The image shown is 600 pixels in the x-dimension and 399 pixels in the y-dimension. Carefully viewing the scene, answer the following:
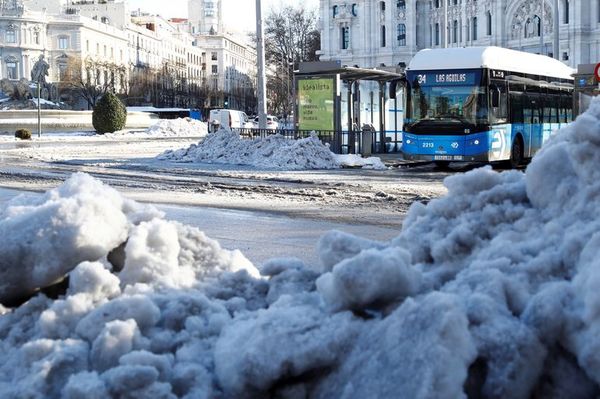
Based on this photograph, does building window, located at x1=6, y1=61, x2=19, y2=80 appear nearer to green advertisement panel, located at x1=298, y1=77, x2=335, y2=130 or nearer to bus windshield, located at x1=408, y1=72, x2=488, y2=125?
green advertisement panel, located at x1=298, y1=77, x2=335, y2=130

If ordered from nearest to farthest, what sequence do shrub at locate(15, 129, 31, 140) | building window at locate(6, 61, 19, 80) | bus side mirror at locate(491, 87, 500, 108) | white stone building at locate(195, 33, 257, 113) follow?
bus side mirror at locate(491, 87, 500, 108) < shrub at locate(15, 129, 31, 140) < building window at locate(6, 61, 19, 80) < white stone building at locate(195, 33, 257, 113)

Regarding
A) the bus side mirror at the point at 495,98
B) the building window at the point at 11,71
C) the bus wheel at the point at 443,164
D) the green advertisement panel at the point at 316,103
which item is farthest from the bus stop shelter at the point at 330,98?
the building window at the point at 11,71

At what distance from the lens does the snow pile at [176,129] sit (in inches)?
2522

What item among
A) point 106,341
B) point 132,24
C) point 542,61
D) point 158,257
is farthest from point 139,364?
point 132,24

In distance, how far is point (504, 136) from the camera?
21.9 metres

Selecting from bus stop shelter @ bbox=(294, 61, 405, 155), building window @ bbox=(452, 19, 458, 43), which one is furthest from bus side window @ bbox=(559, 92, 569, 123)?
building window @ bbox=(452, 19, 458, 43)

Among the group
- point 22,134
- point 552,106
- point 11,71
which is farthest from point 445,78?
point 11,71

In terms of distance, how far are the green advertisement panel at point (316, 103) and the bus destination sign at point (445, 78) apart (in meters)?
4.90

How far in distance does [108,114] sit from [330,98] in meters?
33.0

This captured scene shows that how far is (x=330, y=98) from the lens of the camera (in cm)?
2681

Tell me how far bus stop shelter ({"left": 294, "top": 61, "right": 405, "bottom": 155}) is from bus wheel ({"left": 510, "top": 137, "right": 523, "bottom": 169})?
4.96 meters

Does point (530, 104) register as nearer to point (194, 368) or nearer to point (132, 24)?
point (194, 368)

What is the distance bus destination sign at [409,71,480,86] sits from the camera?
21328mm

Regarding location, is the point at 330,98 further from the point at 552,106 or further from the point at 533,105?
the point at 552,106
